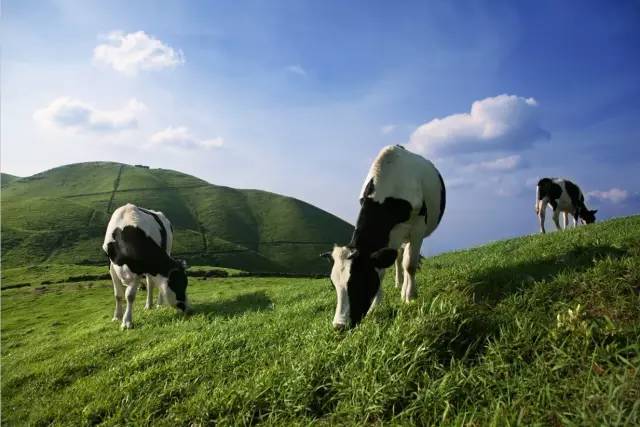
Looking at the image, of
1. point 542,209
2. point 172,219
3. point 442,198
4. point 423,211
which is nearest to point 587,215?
point 542,209

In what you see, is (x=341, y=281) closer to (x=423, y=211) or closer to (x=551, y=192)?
(x=423, y=211)

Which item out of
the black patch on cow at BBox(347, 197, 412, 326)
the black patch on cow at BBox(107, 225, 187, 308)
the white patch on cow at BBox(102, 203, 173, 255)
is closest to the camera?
the black patch on cow at BBox(347, 197, 412, 326)

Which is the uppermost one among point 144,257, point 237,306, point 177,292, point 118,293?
point 144,257

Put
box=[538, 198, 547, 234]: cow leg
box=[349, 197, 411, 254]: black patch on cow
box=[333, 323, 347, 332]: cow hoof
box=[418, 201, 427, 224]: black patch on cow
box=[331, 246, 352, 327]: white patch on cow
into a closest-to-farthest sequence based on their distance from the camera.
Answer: box=[333, 323, 347, 332]: cow hoof, box=[331, 246, 352, 327]: white patch on cow, box=[349, 197, 411, 254]: black patch on cow, box=[418, 201, 427, 224]: black patch on cow, box=[538, 198, 547, 234]: cow leg

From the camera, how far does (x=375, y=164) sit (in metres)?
9.48

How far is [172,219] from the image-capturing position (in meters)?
130

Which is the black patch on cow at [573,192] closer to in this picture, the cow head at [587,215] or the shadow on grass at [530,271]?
the cow head at [587,215]

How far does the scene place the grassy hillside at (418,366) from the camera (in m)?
4.25

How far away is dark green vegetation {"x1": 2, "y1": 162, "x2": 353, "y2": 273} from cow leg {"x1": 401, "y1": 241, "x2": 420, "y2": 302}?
88.2m

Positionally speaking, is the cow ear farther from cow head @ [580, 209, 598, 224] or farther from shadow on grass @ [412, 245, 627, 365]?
cow head @ [580, 209, 598, 224]

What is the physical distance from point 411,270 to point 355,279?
1822 millimetres

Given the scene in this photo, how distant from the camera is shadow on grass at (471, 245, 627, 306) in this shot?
7212 mm

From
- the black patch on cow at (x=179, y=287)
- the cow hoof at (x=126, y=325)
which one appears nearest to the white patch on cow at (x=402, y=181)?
the black patch on cow at (x=179, y=287)

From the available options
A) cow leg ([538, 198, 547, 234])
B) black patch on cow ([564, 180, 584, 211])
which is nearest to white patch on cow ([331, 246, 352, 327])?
cow leg ([538, 198, 547, 234])
